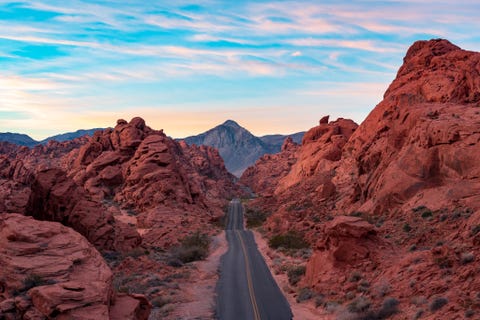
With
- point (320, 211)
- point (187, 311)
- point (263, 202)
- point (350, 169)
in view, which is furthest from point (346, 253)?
point (263, 202)

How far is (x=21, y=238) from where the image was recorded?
55.5ft

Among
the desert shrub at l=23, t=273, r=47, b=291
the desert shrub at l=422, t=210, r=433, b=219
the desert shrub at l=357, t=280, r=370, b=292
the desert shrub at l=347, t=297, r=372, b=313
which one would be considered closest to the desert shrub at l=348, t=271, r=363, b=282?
the desert shrub at l=357, t=280, r=370, b=292

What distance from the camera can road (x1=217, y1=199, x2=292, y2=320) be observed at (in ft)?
80.1

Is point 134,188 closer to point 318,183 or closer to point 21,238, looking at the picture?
point 318,183

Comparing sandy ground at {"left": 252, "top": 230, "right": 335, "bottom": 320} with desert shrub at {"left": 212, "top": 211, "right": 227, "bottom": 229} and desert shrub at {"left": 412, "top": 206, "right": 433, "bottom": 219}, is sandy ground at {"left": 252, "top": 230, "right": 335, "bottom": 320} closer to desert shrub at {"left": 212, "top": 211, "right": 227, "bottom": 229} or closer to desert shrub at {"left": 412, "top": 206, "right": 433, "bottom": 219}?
desert shrub at {"left": 412, "top": 206, "right": 433, "bottom": 219}

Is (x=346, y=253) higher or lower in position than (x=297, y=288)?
higher

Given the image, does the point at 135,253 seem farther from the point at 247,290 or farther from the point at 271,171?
the point at 271,171

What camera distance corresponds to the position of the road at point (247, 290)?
24.4 meters

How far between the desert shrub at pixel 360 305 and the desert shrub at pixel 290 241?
2283 cm

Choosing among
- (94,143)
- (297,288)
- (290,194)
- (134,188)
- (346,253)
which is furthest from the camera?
(94,143)

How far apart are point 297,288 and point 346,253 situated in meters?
4.70

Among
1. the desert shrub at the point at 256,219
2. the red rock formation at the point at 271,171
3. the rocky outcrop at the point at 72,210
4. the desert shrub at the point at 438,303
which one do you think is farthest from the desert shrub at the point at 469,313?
the red rock formation at the point at 271,171

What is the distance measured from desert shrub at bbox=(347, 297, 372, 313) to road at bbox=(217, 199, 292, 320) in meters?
3.63

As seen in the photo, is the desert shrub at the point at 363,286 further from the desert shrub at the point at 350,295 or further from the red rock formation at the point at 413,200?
the desert shrub at the point at 350,295
